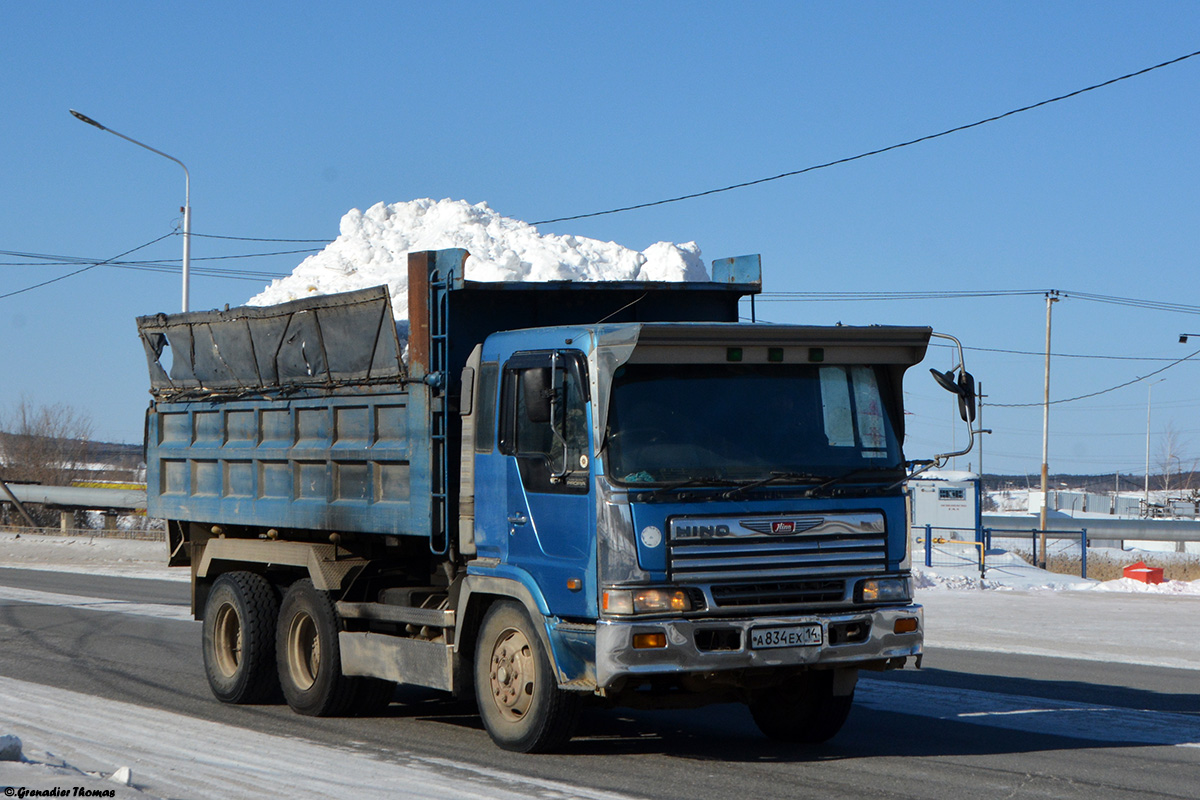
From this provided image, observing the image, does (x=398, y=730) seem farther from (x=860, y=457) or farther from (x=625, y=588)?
(x=860, y=457)

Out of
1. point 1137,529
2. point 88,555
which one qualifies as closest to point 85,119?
point 88,555

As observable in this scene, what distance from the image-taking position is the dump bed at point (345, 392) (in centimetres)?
892

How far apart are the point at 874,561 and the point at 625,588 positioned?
1.57m

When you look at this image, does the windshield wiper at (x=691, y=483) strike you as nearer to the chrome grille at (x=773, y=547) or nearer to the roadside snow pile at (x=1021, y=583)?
the chrome grille at (x=773, y=547)

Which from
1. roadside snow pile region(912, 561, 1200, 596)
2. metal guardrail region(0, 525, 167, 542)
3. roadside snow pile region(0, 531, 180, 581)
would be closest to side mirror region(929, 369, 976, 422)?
roadside snow pile region(912, 561, 1200, 596)

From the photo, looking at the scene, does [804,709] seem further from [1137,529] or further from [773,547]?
[1137,529]

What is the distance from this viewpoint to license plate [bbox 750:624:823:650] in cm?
738

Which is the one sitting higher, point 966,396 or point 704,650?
point 966,396

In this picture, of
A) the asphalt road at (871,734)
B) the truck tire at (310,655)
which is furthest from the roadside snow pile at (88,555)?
the truck tire at (310,655)

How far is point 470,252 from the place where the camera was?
11.6 meters

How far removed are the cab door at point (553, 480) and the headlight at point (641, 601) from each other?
131 millimetres

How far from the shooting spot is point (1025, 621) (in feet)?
64.7

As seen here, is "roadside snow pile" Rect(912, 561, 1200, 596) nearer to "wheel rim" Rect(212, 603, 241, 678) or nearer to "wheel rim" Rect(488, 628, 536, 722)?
"wheel rim" Rect(212, 603, 241, 678)

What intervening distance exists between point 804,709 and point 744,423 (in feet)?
7.17
